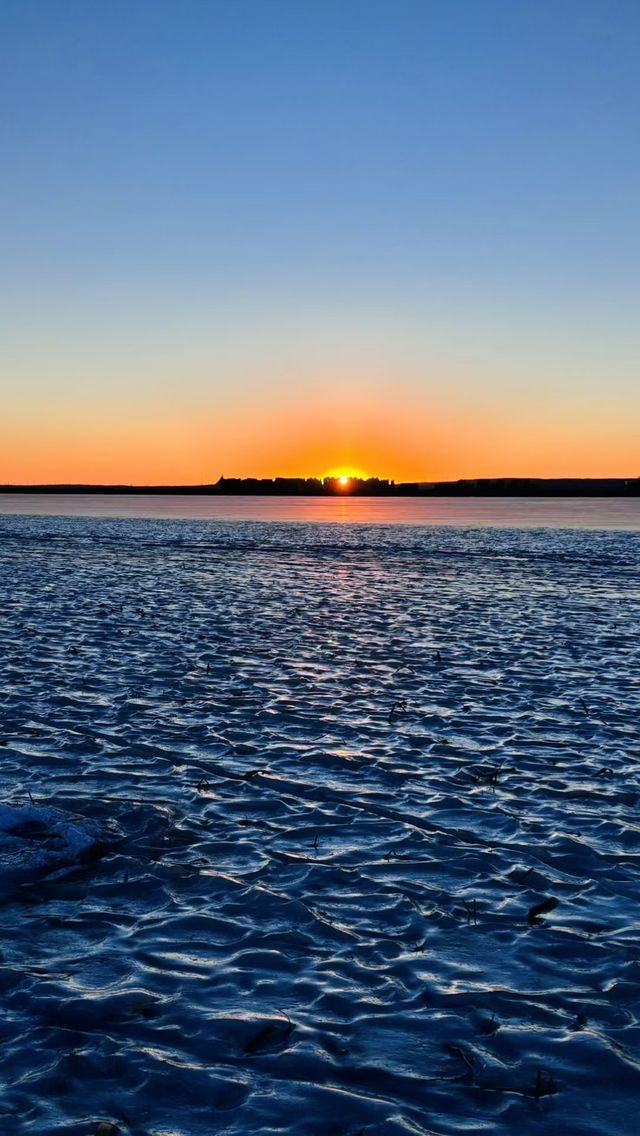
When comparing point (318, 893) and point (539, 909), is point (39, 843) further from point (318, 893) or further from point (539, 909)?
point (539, 909)

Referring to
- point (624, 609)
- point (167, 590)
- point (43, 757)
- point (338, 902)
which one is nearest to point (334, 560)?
point (167, 590)

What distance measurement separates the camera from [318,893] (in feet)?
30.9

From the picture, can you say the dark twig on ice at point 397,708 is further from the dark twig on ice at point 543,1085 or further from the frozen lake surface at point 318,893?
the dark twig on ice at point 543,1085

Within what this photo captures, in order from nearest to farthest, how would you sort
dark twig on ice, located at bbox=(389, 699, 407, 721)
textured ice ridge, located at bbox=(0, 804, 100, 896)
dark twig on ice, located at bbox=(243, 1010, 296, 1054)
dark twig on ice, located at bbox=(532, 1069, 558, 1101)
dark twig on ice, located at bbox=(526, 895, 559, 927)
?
dark twig on ice, located at bbox=(532, 1069, 558, 1101)
dark twig on ice, located at bbox=(243, 1010, 296, 1054)
dark twig on ice, located at bbox=(526, 895, 559, 927)
textured ice ridge, located at bbox=(0, 804, 100, 896)
dark twig on ice, located at bbox=(389, 699, 407, 721)

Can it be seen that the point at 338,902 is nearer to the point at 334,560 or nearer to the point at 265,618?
the point at 265,618

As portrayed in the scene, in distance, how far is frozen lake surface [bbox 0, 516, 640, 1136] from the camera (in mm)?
6328

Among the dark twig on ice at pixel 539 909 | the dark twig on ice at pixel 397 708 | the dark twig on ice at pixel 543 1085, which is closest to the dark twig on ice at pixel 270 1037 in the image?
the dark twig on ice at pixel 543 1085

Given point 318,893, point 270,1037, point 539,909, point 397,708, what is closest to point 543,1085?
point 270,1037

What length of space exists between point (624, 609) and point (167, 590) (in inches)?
729

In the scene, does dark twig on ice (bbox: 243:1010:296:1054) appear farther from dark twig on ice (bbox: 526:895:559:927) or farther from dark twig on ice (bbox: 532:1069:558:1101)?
dark twig on ice (bbox: 526:895:559:927)

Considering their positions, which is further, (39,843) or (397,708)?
(397,708)

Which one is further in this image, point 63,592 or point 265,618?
point 63,592

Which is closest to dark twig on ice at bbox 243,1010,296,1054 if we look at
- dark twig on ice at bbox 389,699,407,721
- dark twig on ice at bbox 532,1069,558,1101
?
dark twig on ice at bbox 532,1069,558,1101

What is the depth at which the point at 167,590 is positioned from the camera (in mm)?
38375
